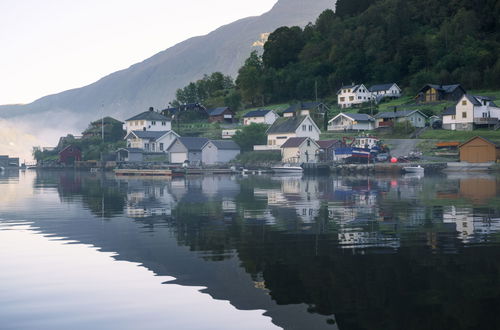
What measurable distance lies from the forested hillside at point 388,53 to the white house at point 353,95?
705 cm

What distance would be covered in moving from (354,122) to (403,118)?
9.08 meters

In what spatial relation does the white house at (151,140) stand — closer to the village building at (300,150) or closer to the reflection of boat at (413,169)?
the village building at (300,150)

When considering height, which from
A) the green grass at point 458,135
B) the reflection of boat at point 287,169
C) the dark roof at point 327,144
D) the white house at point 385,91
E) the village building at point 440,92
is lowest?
the reflection of boat at point 287,169

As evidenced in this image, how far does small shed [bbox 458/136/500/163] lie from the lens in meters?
75.2

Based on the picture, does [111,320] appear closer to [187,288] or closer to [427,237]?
[187,288]

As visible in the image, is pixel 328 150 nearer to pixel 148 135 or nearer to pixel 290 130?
pixel 290 130

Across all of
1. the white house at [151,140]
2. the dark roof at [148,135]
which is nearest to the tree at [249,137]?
the white house at [151,140]

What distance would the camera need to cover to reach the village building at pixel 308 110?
122 metres

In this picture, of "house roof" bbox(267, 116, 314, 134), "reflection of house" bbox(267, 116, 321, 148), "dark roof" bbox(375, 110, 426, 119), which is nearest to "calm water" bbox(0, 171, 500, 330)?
"reflection of house" bbox(267, 116, 321, 148)

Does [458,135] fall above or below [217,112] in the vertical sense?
below

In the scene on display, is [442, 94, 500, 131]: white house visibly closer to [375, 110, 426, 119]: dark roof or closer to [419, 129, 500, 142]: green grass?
[419, 129, 500, 142]: green grass

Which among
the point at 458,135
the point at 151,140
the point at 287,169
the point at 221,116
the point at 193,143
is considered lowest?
the point at 287,169

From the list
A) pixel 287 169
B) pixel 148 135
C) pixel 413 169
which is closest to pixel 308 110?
pixel 148 135

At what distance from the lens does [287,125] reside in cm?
9925
